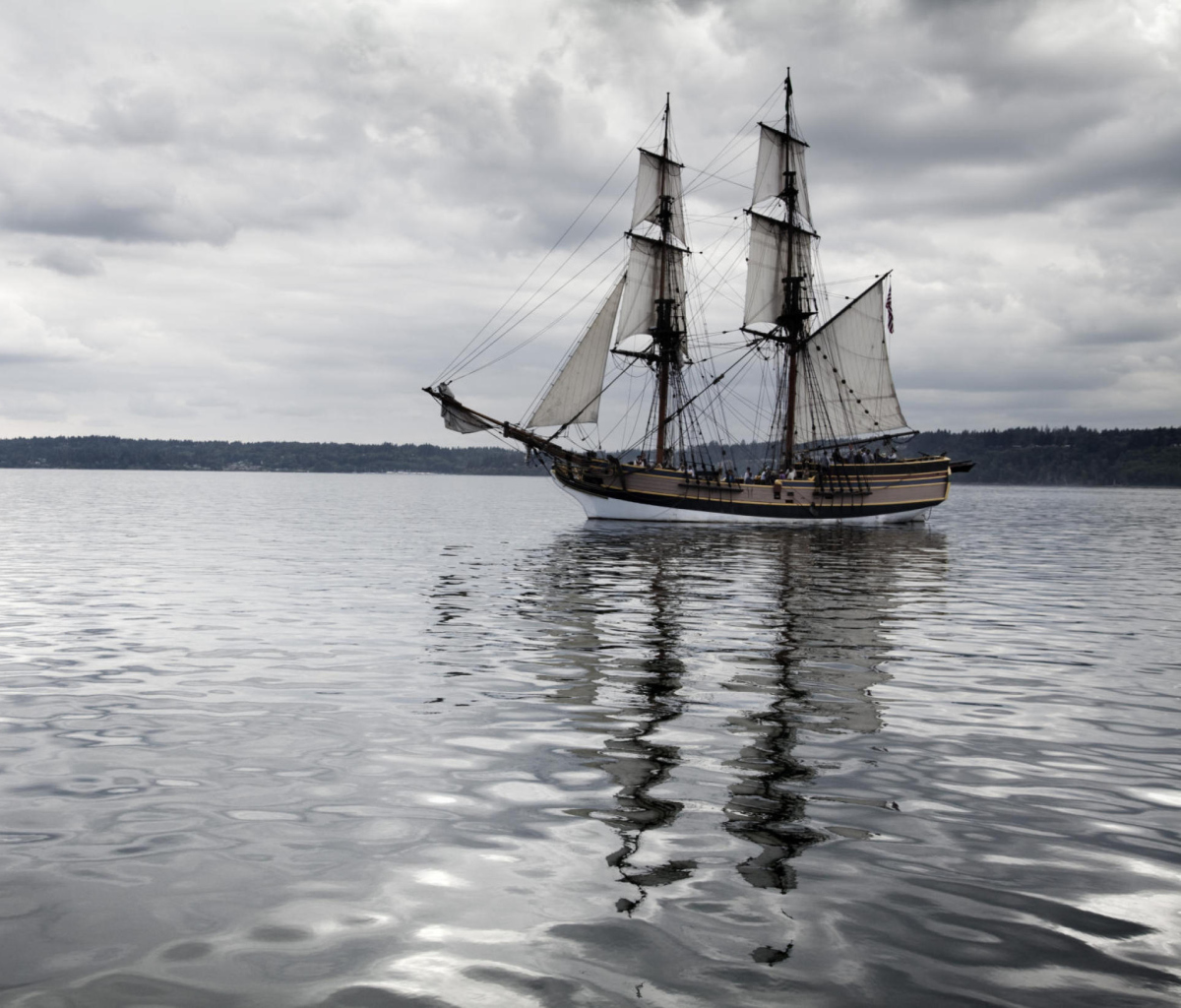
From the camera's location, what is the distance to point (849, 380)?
79562 mm

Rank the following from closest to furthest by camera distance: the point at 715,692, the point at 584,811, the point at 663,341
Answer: the point at 584,811
the point at 715,692
the point at 663,341

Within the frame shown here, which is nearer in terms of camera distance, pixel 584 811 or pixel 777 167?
pixel 584 811

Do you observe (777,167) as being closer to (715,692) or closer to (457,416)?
(457,416)

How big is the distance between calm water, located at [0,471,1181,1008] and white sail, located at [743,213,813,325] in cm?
6627

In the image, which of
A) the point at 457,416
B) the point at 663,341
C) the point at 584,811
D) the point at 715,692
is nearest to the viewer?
the point at 584,811

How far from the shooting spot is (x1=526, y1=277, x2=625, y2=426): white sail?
71562mm

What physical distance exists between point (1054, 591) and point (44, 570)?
29886 millimetres

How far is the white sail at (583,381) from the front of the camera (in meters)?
71.6

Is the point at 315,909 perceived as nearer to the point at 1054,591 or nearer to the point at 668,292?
the point at 1054,591

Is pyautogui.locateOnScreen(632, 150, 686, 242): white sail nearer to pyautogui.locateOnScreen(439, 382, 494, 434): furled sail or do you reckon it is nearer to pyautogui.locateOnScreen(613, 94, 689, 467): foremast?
pyautogui.locateOnScreen(613, 94, 689, 467): foremast

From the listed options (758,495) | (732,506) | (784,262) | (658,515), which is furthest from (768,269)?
(658,515)

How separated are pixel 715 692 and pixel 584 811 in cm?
549

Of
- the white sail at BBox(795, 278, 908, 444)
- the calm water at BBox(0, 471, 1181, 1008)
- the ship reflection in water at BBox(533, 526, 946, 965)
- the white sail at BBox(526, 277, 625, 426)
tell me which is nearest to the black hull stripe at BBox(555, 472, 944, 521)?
the white sail at BBox(526, 277, 625, 426)

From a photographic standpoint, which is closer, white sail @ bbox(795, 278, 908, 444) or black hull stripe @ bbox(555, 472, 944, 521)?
black hull stripe @ bbox(555, 472, 944, 521)
